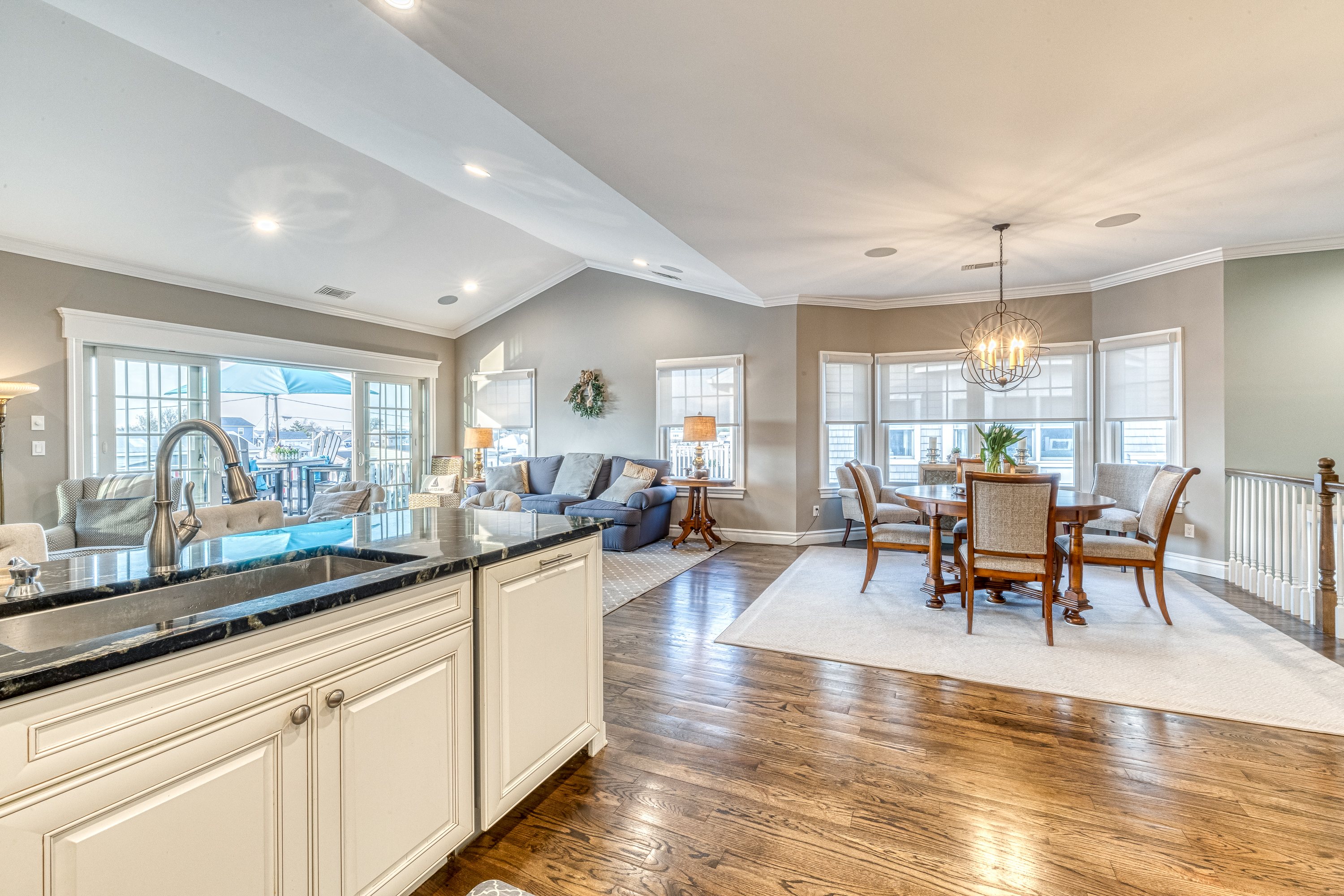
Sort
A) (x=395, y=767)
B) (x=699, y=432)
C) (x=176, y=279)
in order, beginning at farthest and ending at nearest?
(x=699, y=432)
(x=176, y=279)
(x=395, y=767)

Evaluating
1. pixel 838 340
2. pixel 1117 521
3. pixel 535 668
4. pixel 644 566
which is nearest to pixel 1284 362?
pixel 1117 521

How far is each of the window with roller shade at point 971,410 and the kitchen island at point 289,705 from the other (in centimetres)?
515

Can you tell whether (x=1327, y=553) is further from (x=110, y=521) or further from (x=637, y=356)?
(x=110, y=521)

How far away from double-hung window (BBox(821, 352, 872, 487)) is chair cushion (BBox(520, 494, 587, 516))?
2.69m

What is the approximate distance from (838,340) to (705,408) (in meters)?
1.60

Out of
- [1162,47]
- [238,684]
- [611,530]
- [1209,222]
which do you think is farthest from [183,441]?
[1209,222]

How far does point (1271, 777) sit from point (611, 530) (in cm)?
478

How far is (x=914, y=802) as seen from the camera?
6.25ft

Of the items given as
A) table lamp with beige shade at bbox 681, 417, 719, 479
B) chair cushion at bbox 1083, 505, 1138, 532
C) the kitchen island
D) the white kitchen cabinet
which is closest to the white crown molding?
table lamp with beige shade at bbox 681, 417, 719, 479

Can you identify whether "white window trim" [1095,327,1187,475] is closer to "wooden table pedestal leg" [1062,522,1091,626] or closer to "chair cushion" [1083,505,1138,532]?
"chair cushion" [1083,505,1138,532]

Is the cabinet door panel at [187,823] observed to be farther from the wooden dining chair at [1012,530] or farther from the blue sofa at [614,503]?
the blue sofa at [614,503]

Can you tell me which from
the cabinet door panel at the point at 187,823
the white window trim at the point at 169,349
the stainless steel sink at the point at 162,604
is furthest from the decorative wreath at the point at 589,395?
the cabinet door panel at the point at 187,823

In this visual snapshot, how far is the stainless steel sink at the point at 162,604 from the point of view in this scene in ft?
4.10

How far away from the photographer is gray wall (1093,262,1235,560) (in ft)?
15.3
